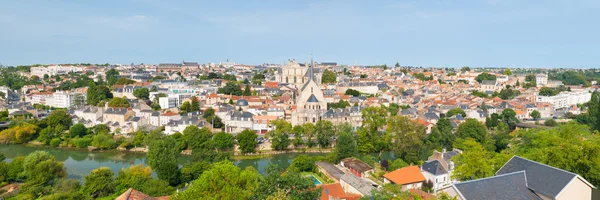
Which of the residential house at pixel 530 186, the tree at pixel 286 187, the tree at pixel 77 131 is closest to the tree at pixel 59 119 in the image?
the tree at pixel 77 131

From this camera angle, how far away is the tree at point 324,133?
21.7m

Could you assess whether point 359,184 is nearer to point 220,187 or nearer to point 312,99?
point 220,187

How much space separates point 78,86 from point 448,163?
4309 cm

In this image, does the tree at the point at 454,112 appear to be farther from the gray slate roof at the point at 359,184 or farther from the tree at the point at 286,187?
the tree at the point at 286,187

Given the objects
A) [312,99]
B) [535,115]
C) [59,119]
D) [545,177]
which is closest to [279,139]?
[312,99]

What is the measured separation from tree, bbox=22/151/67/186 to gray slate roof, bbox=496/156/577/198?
1523cm

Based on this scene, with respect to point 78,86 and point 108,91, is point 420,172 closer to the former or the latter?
point 108,91

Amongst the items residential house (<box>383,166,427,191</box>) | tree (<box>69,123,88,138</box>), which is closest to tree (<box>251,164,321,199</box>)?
residential house (<box>383,166,427,191</box>)

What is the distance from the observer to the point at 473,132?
2111cm

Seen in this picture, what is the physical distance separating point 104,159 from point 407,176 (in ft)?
51.3

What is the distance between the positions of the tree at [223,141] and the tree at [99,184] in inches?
297

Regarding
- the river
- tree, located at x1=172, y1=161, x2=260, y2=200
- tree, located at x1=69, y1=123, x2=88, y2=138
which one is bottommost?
the river

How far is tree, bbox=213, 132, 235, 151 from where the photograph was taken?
20.7 m

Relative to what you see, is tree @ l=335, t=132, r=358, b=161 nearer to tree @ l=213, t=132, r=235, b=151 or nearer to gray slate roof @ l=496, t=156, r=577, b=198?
tree @ l=213, t=132, r=235, b=151
